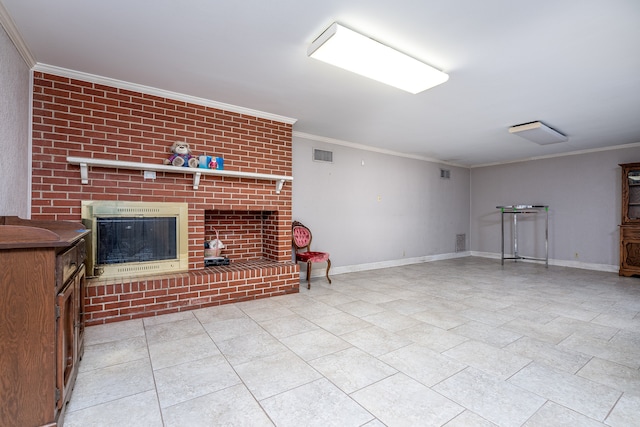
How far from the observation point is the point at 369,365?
2.20 m

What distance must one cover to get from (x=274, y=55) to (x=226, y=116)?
144cm

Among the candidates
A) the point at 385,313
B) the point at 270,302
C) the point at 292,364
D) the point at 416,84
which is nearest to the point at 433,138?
the point at 416,84

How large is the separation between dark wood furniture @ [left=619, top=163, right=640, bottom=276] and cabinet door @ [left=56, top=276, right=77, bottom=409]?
781 cm

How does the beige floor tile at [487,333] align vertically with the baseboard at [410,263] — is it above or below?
below

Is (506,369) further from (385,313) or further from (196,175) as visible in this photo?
(196,175)

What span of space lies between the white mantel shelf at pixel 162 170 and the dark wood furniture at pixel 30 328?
5.82 ft

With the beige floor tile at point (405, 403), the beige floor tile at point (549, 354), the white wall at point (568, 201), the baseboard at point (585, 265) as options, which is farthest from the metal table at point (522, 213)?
the beige floor tile at point (405, 403)

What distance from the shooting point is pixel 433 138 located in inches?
212

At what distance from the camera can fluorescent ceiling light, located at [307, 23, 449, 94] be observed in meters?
2.26

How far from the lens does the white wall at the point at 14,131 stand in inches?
86.1

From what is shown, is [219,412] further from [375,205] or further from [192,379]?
[375,205]

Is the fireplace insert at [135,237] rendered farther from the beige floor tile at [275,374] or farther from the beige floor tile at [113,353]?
the beige floor tile at [275,374]

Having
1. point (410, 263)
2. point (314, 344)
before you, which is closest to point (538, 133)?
point (410, 263)

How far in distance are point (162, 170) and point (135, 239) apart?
32.2 inches
